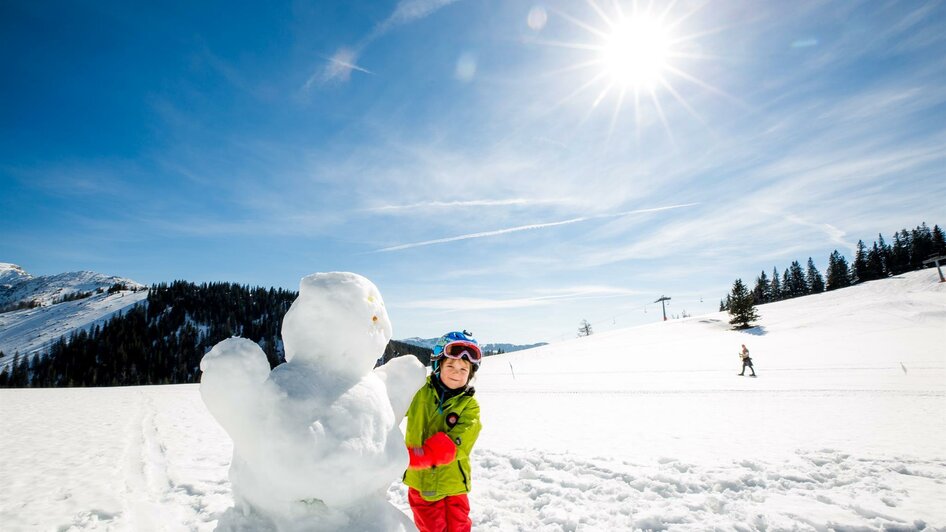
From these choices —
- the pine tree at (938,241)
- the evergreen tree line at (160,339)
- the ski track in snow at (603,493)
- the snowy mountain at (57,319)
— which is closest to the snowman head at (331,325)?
the ski track in snow at (603,493)

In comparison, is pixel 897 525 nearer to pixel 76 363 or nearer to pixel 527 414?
pixel 527 414

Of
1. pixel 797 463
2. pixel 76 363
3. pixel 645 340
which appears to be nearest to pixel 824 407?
pixel 797 463

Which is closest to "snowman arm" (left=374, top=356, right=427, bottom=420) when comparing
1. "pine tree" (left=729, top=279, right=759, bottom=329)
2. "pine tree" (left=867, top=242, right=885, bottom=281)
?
"pine tree" (left=729, top=279, right=759, bottom=329)

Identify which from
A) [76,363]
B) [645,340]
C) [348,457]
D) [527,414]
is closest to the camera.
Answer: [348,457]

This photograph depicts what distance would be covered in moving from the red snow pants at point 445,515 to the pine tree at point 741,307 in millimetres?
44183

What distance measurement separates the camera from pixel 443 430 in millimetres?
3018

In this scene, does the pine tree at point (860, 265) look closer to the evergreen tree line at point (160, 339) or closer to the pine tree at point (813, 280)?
the pine tree at point (813, 280)

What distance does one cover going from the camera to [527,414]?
11.4 meters

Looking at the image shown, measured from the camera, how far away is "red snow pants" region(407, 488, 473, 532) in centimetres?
295

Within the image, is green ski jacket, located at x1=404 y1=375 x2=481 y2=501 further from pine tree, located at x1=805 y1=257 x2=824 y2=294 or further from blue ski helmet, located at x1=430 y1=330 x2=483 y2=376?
pine tree, located at x1=805 y1=257 x2=824 y2=294

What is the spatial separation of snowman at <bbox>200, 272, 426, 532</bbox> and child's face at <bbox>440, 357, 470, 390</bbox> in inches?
22.1

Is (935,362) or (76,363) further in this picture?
(76,363)

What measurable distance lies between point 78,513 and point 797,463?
9544mm

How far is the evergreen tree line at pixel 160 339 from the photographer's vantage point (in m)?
74.8
